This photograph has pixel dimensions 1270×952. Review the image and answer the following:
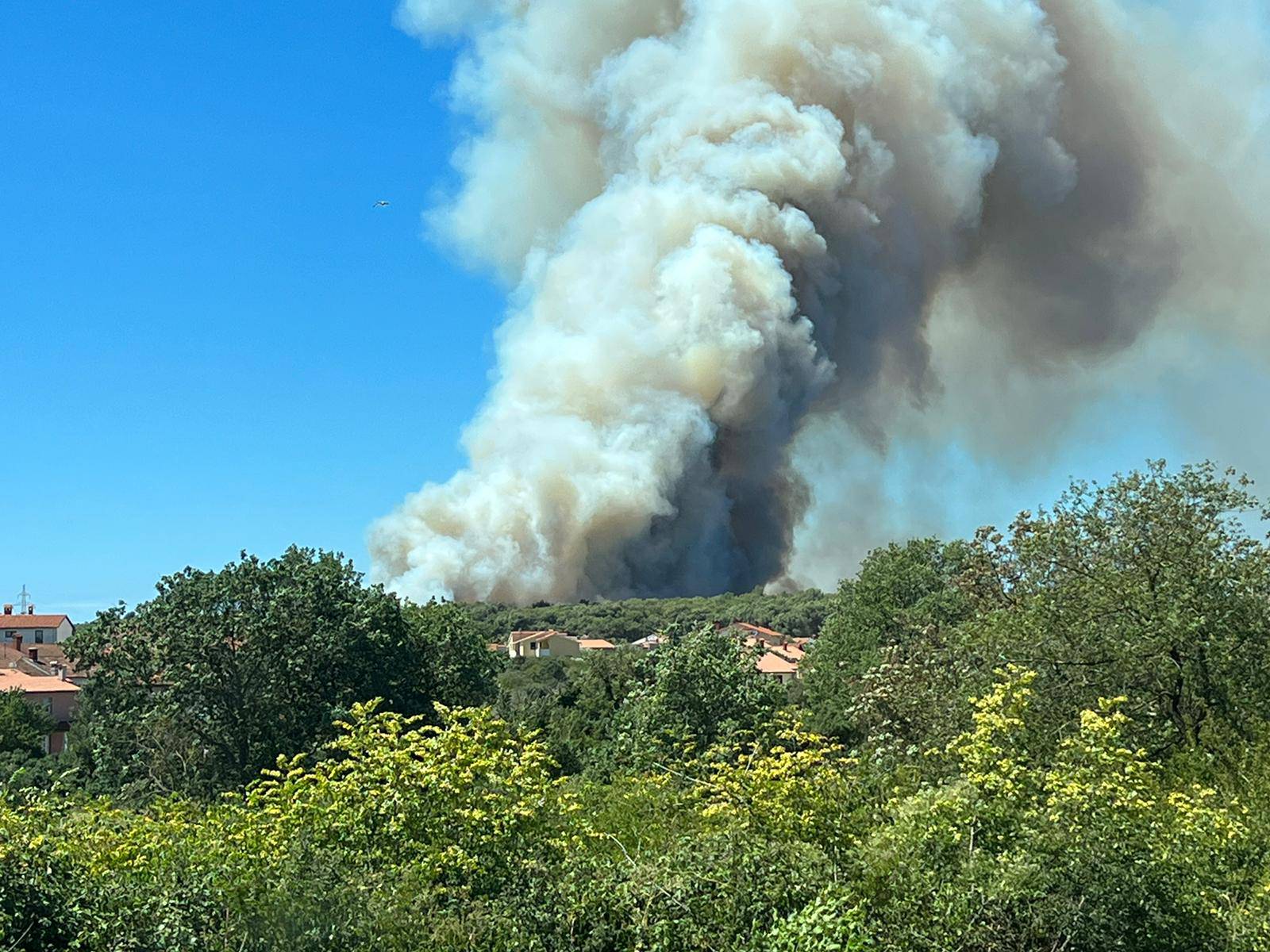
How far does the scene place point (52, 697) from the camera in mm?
Result: 54094

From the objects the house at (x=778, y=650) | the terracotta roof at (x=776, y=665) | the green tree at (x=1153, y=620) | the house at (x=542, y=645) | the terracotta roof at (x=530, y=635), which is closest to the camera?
the green tree at (x=1153, y=620)

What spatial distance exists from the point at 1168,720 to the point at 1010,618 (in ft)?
7.84

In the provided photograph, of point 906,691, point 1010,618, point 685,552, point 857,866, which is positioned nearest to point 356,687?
point 906,691

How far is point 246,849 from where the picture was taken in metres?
10.1

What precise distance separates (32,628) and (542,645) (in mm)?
32754

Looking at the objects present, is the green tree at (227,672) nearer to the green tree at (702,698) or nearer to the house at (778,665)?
the green tree at (702,698)

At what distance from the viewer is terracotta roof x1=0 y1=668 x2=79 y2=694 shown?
52000 mm

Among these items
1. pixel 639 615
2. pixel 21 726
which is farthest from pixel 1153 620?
pixel 639 615

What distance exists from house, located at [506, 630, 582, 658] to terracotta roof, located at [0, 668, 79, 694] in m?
21.7

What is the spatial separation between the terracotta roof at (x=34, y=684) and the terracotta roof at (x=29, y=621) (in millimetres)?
25742

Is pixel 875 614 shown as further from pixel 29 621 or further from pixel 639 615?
pixel 29 621

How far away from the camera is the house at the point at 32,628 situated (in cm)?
8150

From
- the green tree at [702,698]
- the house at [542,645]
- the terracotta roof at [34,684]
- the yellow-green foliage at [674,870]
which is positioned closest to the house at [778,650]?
the house at [542,645]

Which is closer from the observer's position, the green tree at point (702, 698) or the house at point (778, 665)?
the green tree at point (702, 698)
